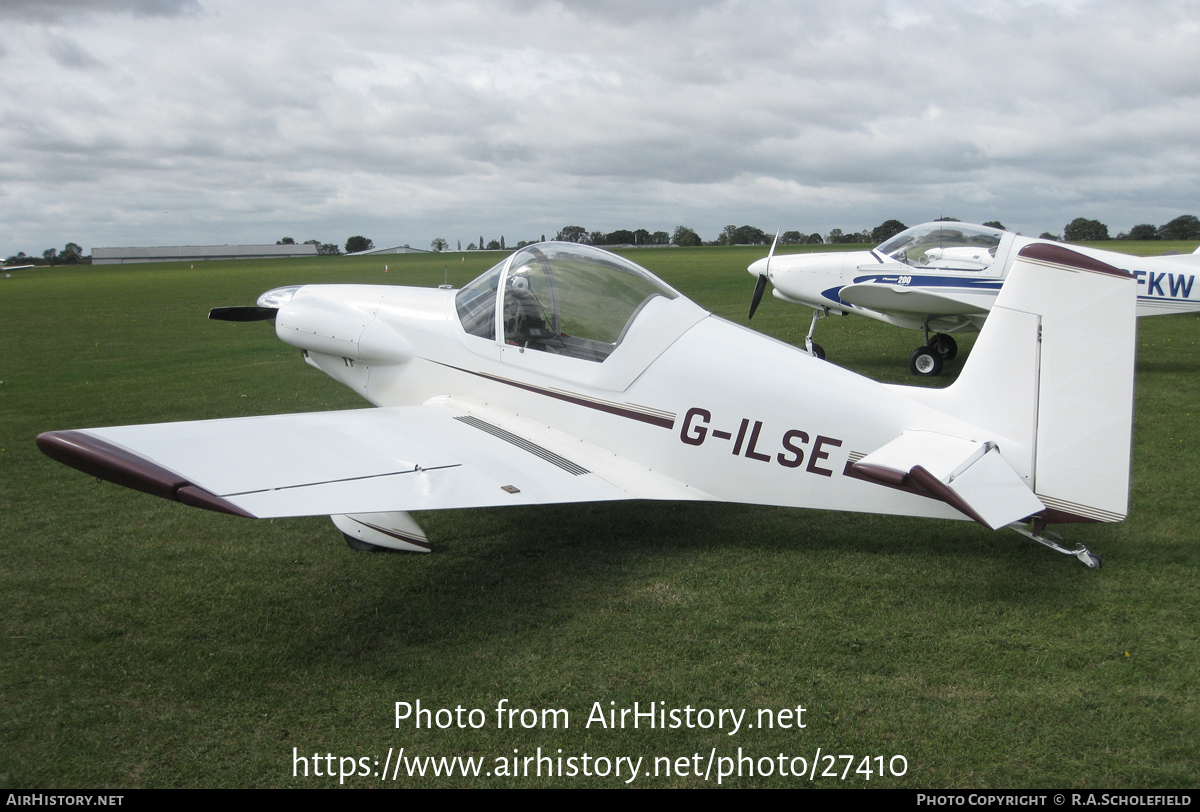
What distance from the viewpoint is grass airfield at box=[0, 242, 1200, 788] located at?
2973mm

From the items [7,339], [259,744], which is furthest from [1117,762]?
[7,339]

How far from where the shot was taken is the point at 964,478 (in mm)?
3771

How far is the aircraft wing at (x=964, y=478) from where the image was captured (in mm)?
3691

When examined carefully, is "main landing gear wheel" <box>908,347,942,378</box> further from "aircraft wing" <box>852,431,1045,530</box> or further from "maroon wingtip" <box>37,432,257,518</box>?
"maroon wingtip" <box>37,432,257,518</box>

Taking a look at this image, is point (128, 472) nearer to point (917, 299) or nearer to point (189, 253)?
point (917, 299)

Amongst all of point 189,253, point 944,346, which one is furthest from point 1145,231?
point 189,253

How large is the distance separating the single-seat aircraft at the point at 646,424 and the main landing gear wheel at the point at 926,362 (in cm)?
695

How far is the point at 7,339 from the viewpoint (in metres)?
16.5

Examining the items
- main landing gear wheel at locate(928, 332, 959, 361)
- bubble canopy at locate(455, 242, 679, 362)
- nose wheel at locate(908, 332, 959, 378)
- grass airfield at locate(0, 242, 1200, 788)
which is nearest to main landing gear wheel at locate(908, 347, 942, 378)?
nose wheel at locate(908, 332, 959, 378)

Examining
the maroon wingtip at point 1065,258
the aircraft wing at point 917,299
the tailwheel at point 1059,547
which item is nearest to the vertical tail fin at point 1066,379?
the maroon wingtip at point 1065,258

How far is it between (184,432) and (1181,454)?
764cm

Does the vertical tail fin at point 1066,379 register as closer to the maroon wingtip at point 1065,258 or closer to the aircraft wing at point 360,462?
the maroon wingtip at point 1065,258

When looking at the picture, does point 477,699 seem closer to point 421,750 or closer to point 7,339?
point 421,750

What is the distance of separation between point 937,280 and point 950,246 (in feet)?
1.73
